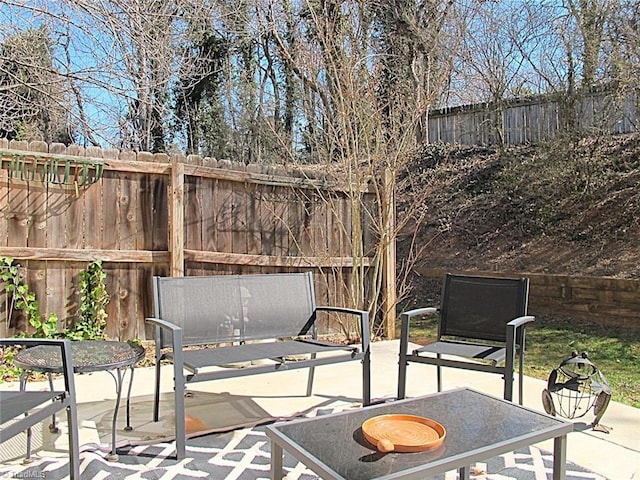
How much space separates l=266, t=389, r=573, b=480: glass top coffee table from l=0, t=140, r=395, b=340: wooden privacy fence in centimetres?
266

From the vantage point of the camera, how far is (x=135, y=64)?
6.12 meters

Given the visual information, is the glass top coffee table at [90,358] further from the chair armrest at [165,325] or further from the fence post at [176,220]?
the fence post at [176,220]

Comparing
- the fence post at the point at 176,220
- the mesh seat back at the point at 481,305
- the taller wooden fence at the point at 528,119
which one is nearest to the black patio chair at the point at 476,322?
the mesh seat back at the point at 481,305

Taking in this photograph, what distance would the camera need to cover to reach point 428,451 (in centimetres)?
175

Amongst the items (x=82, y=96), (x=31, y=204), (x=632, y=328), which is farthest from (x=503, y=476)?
(x=82, y=96)

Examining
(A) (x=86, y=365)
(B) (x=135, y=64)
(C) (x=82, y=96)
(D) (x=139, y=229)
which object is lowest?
(A) (x=86, y=365)

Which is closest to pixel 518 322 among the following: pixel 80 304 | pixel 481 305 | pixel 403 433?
pixel 481 305

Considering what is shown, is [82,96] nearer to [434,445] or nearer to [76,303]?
[76,303]

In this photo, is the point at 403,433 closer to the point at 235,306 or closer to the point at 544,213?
the point at 235,306

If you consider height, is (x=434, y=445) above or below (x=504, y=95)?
below

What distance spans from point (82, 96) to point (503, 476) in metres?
5.42

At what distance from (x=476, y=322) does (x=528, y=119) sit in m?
6.18

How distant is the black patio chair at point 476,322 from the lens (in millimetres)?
3014

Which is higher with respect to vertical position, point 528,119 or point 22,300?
point 528,119
